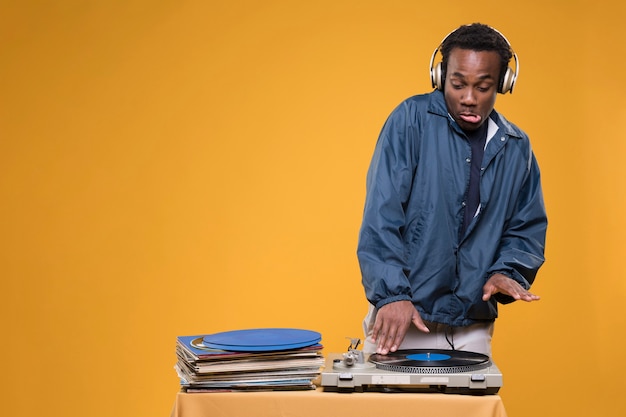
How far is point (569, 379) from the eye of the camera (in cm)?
481

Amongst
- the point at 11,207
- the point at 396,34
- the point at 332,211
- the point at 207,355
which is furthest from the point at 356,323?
the point at 207,355

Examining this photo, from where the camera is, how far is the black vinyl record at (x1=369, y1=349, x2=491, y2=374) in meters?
2.03

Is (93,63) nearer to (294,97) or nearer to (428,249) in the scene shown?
(294,97)

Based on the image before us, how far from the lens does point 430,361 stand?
2104mm

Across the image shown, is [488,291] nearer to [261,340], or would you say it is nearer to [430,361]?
[430,361]

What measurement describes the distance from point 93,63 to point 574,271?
111 inches

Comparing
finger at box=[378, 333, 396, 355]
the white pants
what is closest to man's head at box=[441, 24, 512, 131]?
the white pants

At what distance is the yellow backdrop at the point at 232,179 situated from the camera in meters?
4.75

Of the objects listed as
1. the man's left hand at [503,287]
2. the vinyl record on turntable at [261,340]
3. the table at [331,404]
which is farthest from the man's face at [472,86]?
the table at [331,404]

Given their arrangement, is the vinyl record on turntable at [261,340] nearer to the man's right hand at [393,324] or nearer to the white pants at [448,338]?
the man's right hand at [393,324]

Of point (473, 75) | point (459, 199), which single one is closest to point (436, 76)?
point (473, 75)

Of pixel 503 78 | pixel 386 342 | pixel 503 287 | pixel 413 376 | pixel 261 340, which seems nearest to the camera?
pixel 413 376

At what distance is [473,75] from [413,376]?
107 cm

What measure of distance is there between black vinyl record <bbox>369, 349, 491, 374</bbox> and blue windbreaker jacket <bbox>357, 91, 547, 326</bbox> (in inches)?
14.9
